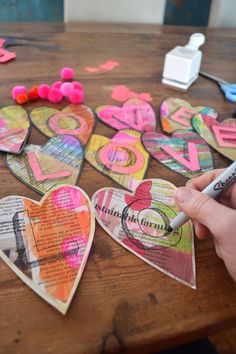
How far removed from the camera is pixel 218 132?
27.7 inches

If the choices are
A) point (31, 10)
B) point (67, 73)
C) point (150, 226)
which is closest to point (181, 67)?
point (67, 73)

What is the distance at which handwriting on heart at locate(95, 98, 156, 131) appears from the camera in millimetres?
697

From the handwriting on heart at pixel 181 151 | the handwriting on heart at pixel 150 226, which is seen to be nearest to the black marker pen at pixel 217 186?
the handwriting on heart at pixel 150 226

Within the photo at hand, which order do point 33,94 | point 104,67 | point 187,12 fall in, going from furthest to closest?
point 187,12 → point 104,67 → point 33,94

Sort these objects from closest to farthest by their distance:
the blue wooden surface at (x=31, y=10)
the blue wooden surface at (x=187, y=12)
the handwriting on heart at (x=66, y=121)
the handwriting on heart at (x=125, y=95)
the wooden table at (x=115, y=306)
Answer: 1. the wooden table at (x=115, y=306)
2. the handwriting on heart at (x=66, y=121)
3. the handwriting on heart at (x=125, y=95)
4. the blue wooden surface at (x=31, y=10)
5. the blue wooden surface at (x=187, y=12)

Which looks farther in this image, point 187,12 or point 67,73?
point 187,12

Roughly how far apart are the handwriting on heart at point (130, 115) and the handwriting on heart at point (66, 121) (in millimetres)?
30

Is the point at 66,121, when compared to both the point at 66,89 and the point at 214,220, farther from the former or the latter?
the point at 214,220

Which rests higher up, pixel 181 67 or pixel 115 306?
pixel 181 67

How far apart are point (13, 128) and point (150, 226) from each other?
324mm

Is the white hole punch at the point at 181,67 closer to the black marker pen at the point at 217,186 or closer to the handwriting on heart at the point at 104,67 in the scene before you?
the handwriting on heart at the point at 104,67

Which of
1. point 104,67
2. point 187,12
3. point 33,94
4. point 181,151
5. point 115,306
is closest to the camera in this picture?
point 115,306

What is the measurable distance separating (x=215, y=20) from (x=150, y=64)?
673mm

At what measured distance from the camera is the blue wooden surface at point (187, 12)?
1904 millimetres
